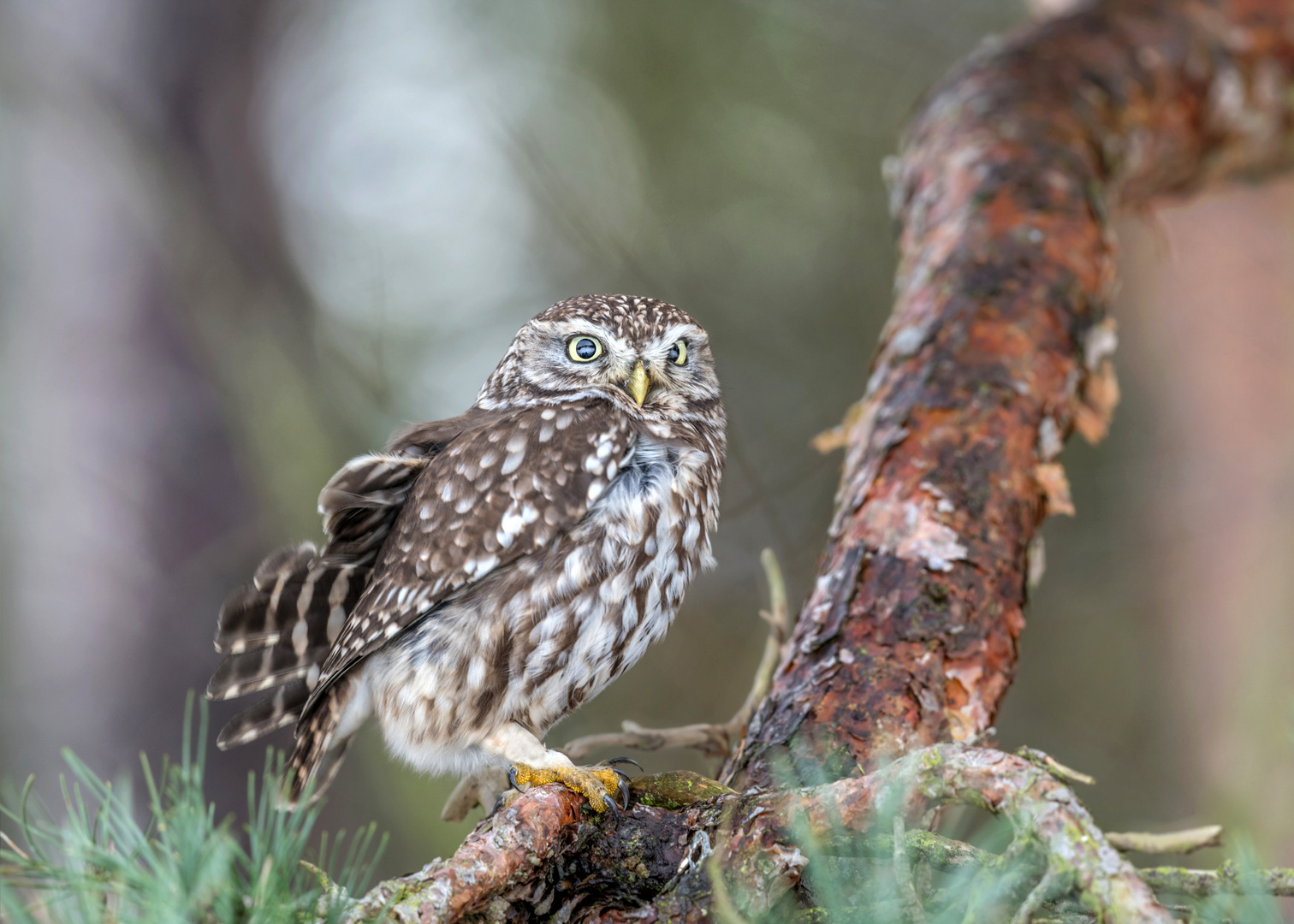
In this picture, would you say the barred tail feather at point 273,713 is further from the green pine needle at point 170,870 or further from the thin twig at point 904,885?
the thin twig at point 904,885

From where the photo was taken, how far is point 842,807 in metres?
1.19

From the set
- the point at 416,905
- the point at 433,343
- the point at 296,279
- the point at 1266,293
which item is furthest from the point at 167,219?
the point at 1266,293

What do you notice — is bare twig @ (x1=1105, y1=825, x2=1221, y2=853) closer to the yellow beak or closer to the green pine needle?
the green pine needle

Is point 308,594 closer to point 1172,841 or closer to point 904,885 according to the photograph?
point 904,885

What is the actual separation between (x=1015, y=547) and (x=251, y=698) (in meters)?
2.99

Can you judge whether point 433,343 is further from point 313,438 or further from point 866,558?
point 866,558

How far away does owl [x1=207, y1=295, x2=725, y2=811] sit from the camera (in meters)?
2.22

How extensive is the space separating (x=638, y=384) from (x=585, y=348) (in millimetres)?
196

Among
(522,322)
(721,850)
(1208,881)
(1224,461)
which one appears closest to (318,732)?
(721,850)

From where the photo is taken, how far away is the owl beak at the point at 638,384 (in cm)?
254

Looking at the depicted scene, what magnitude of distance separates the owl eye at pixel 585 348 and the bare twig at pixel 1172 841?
165 centimetres

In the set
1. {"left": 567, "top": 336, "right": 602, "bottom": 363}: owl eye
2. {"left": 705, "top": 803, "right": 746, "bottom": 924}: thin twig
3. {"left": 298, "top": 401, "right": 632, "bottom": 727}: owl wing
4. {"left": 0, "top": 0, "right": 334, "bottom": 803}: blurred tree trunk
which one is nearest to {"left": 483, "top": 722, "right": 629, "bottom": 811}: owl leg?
{"left": 705, "top": 803, "right": 746, "bottom": 924}: thin twig

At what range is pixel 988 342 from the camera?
2441 mm

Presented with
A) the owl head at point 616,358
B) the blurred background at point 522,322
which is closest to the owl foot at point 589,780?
the owl head at point 616,358
